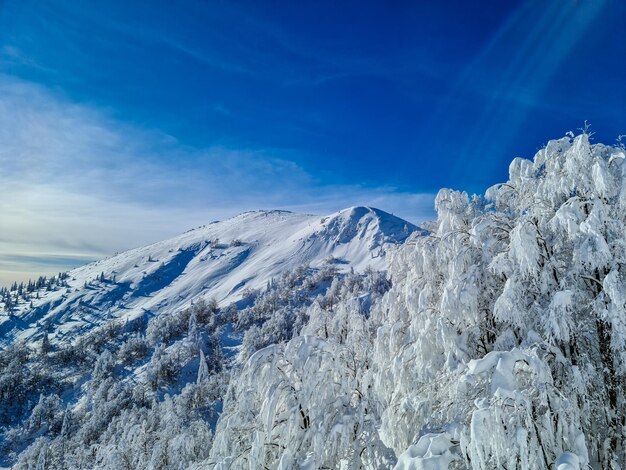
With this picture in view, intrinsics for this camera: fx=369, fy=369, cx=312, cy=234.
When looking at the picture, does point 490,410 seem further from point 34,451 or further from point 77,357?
point 77,357

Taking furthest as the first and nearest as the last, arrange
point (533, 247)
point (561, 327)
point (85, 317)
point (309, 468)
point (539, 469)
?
point (85, 317), point (533, 247), point (561, 327), point (309, 468), point (539, 469)

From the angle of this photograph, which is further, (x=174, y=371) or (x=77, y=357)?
(x=77, y=357)

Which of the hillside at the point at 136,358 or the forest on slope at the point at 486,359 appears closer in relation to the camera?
the forest on slope at the point at 486,359

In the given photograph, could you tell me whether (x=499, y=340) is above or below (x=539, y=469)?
above

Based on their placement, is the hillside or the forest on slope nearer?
the forest on slope

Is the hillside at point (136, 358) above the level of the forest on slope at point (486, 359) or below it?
below

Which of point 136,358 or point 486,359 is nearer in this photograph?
point 486,359

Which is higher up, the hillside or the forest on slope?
the forest on slope

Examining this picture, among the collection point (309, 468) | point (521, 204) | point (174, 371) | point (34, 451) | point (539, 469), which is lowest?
point (34, 451)

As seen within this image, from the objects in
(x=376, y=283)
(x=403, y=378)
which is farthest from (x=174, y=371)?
(x=403, y=378)

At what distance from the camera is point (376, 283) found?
5226 inches

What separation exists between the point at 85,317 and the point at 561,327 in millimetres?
225018

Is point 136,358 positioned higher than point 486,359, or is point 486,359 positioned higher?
point 486,359

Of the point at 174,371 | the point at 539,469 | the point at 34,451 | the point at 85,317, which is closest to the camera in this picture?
the point at 539,469
